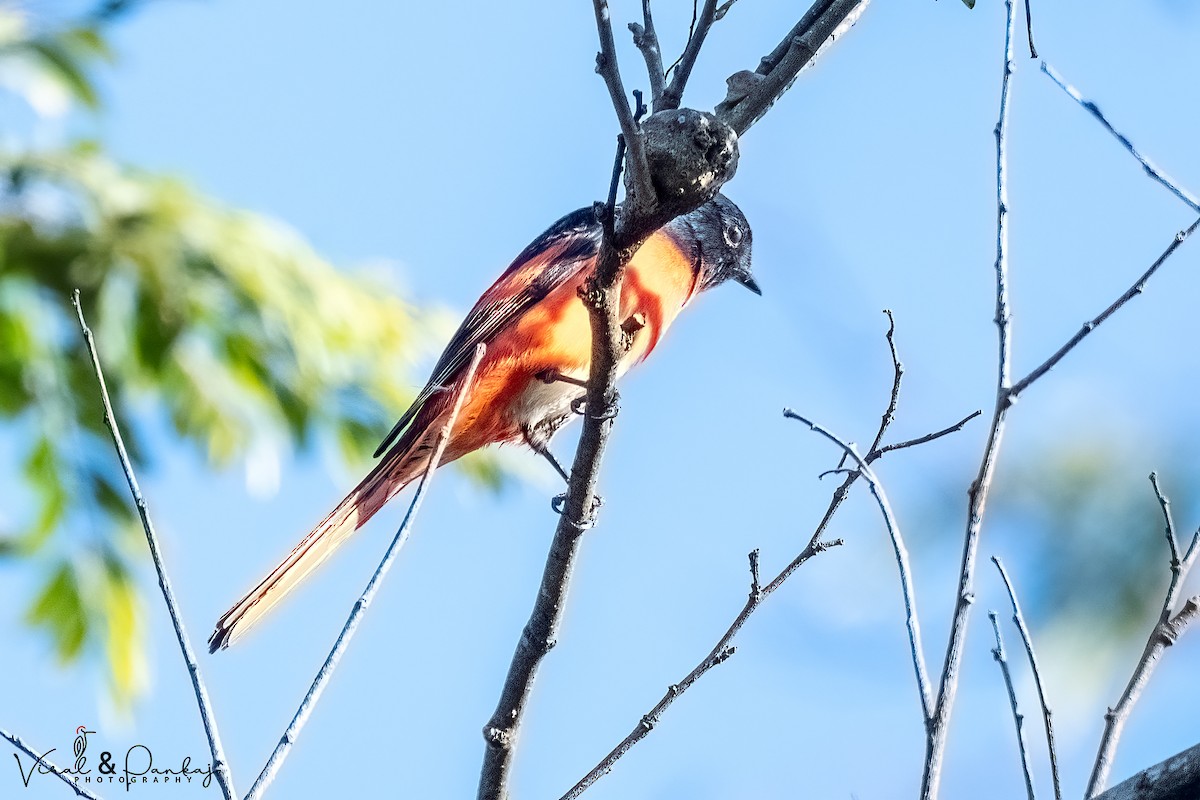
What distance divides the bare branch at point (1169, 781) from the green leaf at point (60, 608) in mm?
5171

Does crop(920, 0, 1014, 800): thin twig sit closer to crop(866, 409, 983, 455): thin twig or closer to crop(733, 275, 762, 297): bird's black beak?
crop(866, 409, 983, 455): thin twig

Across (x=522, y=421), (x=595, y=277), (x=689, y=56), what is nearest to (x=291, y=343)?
(x=522, y=421)

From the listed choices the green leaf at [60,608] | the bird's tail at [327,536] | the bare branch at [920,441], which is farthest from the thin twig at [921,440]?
the green leaf at [60,608]

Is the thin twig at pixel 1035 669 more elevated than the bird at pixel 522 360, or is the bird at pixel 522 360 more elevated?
the bird at pixel 522 360

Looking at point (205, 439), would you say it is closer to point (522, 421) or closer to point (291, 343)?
point (291, 343)

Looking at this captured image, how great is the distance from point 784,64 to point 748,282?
3.28m

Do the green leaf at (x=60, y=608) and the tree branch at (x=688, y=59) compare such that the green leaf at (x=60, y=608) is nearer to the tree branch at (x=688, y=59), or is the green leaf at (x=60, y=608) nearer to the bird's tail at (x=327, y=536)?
the bird's tail at (x=327, y=536)

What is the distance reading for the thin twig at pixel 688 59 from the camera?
11.2 ft

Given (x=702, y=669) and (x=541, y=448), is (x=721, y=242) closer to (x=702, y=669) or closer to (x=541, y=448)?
(x=541, y=448)

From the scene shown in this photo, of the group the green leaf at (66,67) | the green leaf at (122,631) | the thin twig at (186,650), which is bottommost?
the thin twig at (186,650)

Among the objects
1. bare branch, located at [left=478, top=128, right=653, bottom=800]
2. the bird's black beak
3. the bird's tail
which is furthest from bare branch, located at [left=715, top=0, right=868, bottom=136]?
the bird's black beak

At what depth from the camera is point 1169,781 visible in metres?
2.33

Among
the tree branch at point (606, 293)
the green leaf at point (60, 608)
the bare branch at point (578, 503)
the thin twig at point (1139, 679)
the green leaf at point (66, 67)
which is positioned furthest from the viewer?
the green leaf at point (66, 67)

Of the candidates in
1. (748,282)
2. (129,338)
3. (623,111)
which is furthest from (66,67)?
(623,111)
